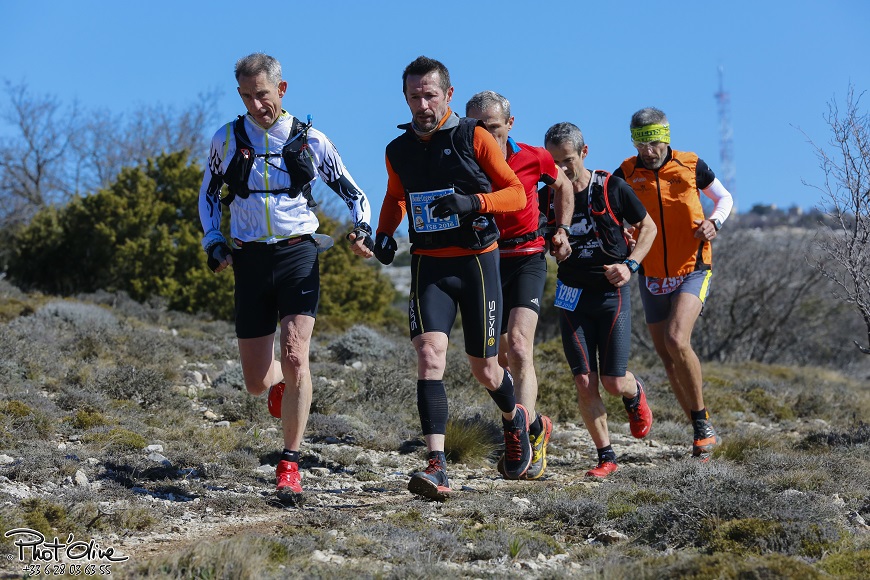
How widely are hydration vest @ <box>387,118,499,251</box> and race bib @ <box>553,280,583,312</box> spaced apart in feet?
5.16

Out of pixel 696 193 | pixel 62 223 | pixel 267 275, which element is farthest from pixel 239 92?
pixel 62 223

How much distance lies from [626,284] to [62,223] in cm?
1674

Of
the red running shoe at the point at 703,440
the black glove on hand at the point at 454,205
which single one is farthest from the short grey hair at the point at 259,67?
the red running shoe at the point at 703,440

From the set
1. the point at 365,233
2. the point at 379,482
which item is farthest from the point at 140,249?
the point at 365,233

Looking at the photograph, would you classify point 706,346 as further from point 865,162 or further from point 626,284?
point 626,284

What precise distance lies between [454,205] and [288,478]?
1841 millimetres

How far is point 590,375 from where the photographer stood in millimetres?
7266

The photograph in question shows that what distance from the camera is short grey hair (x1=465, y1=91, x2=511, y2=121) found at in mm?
6684

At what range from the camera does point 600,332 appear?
284 inches

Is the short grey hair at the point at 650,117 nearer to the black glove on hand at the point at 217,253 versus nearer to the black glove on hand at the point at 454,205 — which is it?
the black glove on hand at the point at 454,205

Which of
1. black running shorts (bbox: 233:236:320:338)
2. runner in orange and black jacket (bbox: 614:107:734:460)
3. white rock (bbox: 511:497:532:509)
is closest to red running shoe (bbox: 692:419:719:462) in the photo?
runner in orange and black jacket (bbox: 614:107:734:460)

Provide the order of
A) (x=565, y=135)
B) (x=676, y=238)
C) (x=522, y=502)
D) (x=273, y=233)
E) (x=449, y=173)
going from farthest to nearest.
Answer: (x=676, y=238) → (x=565, y=135) → (x=273, y=233) → (x=449, y=173) → (x=522, y=502)

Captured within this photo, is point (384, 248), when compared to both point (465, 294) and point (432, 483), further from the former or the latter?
point (432, 483)

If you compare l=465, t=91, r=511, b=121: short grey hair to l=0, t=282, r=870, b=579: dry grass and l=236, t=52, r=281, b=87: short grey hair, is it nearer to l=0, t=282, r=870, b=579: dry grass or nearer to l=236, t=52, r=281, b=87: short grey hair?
l=236, t=52, r=281, b=87: short grey hair
